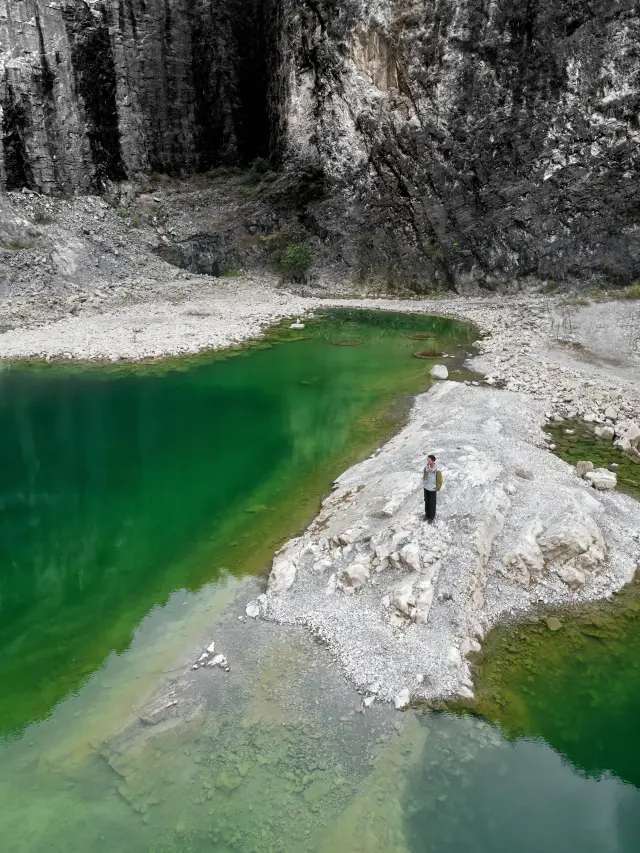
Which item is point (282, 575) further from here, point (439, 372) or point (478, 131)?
point (478, 131)

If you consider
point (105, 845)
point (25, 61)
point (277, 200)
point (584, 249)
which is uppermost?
point (25, 61)

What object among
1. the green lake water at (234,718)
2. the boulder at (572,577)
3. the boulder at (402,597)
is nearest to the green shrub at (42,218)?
the green lake water at (234,718)

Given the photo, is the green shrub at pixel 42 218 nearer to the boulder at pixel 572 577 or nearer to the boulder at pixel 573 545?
the boulder at pixel 573 545

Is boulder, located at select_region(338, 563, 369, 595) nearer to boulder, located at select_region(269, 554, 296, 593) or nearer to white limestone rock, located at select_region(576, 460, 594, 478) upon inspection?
boulder, located at select_region(269, 554, 296, 593)

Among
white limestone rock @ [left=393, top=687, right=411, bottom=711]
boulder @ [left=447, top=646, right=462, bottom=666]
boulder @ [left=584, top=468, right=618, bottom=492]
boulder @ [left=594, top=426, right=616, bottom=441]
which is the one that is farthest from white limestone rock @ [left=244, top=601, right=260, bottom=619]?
boulder @ [left=594, top=426, right=616, bottom=441]

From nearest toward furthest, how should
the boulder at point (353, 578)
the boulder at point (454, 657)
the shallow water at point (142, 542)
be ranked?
the shallow water at point (142, 542) → the boulder at point (454, 657) → the boulder at point (353, 578)

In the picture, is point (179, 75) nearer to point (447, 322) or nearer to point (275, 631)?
point (447, 322)

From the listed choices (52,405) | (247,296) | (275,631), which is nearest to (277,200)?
(247,296)

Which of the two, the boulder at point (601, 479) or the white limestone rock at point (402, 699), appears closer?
the white limestone rock at point (402, 699)
